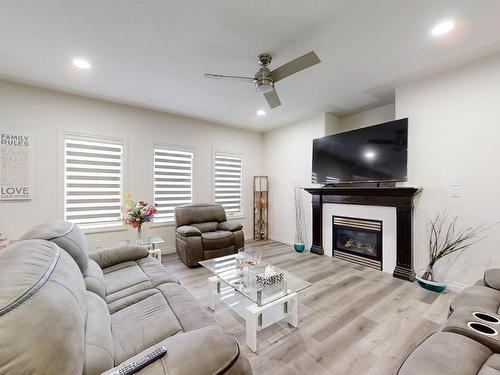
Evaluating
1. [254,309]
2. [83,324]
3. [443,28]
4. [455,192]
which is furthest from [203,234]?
[443,28]

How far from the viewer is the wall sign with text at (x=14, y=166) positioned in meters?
3.05

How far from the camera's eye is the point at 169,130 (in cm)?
446

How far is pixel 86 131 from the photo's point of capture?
3.65 m

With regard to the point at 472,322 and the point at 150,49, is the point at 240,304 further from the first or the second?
the point at 150,49

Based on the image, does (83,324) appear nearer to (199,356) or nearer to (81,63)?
(199,356)

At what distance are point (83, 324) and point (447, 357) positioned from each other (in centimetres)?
174

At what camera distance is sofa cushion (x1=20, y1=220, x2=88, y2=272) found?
1.57m

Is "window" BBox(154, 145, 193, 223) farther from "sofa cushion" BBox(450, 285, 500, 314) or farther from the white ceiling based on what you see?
"sofa cushion" BBox(450, 285, 500, 314)

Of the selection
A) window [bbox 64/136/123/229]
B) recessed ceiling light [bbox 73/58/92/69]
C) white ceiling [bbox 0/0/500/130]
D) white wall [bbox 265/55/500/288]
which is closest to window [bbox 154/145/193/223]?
window [bbox 64/136/123/229]

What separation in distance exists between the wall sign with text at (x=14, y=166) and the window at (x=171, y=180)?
179cm

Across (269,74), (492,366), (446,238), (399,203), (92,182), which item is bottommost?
(492,366)

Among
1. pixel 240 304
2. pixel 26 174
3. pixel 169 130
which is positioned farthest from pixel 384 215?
pixel 26 174

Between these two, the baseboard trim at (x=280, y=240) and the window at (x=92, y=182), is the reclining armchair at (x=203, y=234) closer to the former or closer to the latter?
the window at (x=92, y=182)

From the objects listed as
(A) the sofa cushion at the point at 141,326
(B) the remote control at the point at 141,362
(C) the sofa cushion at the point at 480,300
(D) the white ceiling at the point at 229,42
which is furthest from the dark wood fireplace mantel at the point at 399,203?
(B) the remote control at the point at 141,362
